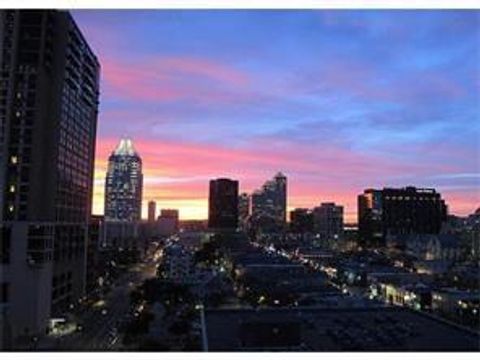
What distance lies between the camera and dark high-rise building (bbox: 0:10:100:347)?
18.9 ft

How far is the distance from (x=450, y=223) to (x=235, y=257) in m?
11.3

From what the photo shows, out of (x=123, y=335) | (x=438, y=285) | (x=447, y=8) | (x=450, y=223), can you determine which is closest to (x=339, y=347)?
(x=447, y=8)

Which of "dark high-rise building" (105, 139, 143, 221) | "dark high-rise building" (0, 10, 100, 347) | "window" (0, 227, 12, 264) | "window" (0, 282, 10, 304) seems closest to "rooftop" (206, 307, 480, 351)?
"window" (0, 282, 10, 304)

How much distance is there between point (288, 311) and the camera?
16.5 feet

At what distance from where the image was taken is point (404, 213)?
23.7m

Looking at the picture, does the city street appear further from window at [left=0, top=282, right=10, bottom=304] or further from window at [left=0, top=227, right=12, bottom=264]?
window at [left=0, top=227, right=12, bottom=264]

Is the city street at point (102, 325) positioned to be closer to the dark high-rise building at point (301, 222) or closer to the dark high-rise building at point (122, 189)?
the dark high-rise building at point (122, 189)

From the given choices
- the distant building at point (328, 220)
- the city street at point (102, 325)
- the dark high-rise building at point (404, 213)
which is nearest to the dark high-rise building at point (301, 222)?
the distant building at point (328, 220)

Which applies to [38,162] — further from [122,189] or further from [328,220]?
[328,220]

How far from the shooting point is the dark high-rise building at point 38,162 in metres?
5.75

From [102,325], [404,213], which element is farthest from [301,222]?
[102,325]

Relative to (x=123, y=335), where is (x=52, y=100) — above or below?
above

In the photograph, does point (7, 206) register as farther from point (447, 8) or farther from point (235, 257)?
point (235, 257)

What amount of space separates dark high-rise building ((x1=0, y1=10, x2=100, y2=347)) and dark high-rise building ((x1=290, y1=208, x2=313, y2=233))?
81.4 ft
